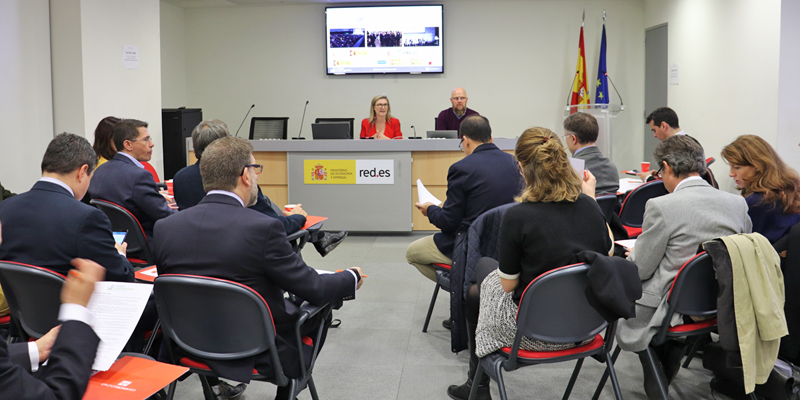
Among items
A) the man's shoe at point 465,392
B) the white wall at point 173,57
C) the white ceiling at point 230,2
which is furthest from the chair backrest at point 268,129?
the man's shoe at point 465,392

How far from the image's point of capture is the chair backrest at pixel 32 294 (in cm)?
187

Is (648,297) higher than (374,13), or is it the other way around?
(374,13)

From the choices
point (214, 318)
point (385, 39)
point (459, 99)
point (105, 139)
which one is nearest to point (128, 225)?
point (105, 139)

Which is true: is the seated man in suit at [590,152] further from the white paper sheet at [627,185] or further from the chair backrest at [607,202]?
the white paper sheet at [627,185]

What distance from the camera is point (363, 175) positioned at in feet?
20.2

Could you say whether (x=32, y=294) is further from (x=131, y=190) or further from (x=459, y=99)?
(x=459, y=99)

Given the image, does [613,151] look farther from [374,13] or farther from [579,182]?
[579,182]

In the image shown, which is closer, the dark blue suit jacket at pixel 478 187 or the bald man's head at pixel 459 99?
the dark blue suit jacket at pixel 478 187

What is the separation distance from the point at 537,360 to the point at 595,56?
7548 mm

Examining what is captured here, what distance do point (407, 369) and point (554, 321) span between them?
3.95 feet

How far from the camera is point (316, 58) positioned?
9000 millimetres

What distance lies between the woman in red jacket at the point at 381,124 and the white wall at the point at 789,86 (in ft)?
12.3

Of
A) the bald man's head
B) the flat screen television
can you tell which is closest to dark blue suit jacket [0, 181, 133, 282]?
the bald man's head

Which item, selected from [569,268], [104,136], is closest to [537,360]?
[569,268]
